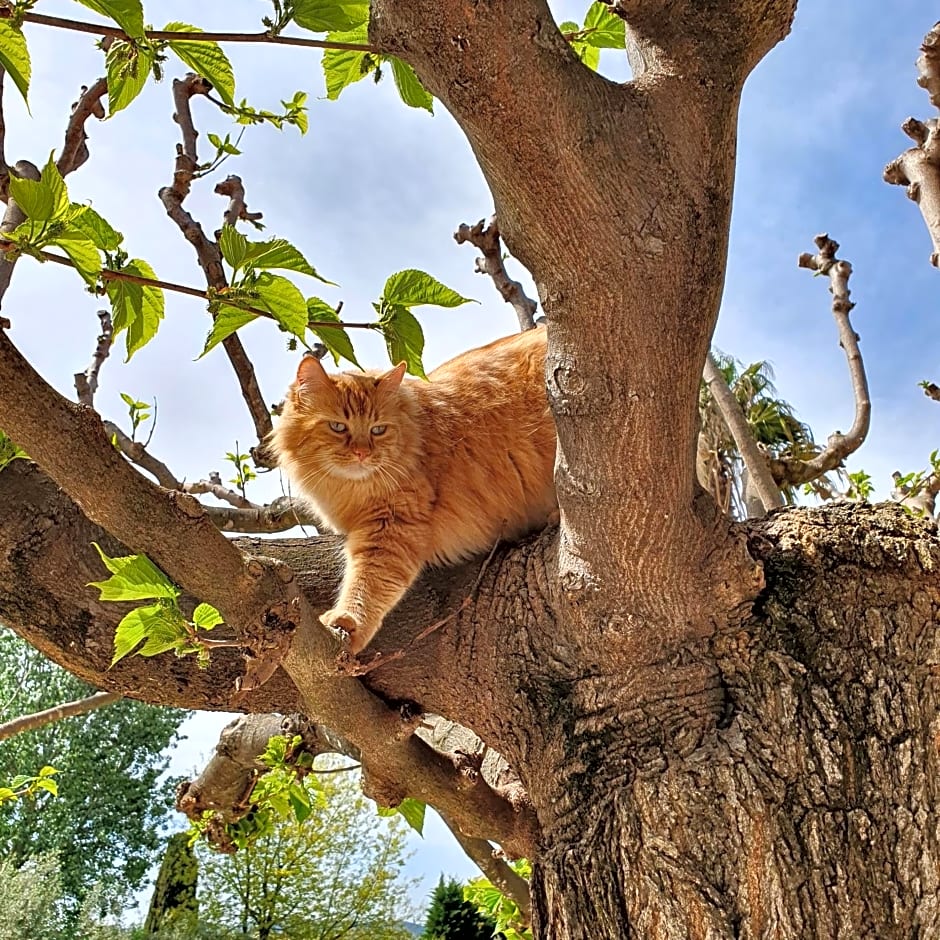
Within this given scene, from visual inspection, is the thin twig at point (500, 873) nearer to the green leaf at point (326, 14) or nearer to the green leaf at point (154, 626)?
the green leaf at point (154, 626)

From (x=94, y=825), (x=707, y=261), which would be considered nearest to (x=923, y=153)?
(x=707, y=261)

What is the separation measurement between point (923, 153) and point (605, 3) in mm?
1392

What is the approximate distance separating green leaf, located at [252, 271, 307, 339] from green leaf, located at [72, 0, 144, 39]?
200 millimetres

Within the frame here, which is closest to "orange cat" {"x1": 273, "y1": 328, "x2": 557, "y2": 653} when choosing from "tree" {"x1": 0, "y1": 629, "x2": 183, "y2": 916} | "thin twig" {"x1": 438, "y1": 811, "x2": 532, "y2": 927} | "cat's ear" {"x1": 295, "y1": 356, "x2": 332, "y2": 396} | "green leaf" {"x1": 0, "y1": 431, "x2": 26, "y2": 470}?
"cat's ear" {"x1": 295, "y1": 356, "x2": 332, "y2": 396}

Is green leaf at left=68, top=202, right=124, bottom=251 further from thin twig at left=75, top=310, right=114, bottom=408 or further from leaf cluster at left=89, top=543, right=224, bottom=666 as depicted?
thin twig at left=75, top=310, right=114, bottom=408

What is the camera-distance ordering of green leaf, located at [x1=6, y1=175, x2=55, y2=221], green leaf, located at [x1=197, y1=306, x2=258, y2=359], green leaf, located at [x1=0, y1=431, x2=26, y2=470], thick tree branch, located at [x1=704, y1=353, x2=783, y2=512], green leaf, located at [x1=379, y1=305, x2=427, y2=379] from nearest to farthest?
green leaf, located at [x1=6, y1=175, x2=55, y2=221] < green leaf, located at [x1=197, y1=306, x2=258, y2=359] < green leaf, located at [x1=379, y1=305, x2=427, y2=379] < green leaf, located at [x1=0, y1=431, x2=26, y2=470] < thick tree branch, located at [x1=704, y1=353, x2=783, y2=512]

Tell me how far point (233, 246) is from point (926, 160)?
1827mm

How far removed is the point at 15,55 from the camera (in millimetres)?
661

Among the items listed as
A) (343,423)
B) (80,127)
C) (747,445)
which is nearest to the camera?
(80,127)

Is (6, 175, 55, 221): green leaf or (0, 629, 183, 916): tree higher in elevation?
(0, 629, 183, 916): tree

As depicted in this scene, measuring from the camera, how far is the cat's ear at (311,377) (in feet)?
5.30

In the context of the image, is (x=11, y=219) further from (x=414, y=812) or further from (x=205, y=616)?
(x=414, y=812)

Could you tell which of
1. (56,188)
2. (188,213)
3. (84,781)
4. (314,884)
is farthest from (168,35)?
(84,781)

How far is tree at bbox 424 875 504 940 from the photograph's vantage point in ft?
13.9
